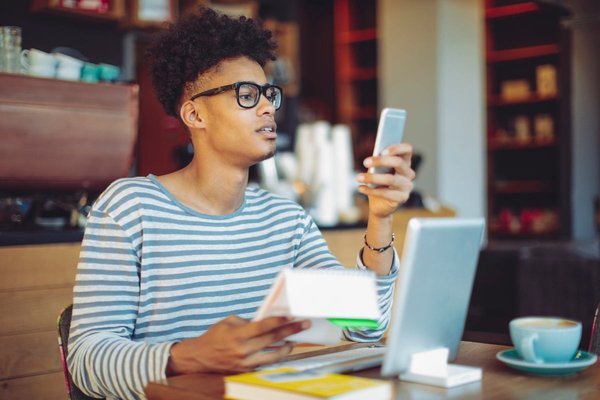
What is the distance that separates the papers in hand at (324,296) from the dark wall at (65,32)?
254 centimetres

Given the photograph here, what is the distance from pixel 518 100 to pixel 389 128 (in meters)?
6.87

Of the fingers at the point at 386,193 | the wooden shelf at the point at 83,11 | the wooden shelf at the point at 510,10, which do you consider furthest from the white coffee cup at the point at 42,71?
the wooden shelf at the point at 510,10

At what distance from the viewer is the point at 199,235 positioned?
1.70m

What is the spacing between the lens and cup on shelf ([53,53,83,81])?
108 inches

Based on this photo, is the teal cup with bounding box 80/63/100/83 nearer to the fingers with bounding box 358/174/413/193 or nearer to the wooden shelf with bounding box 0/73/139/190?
the wooden shelf with bounding box 0/73/139/190

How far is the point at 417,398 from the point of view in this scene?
115 cm

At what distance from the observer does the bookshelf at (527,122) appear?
25.0ft

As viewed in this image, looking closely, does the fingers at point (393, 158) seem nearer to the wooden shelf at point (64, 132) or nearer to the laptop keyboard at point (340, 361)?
the laptop keyboard at point (340, 361)

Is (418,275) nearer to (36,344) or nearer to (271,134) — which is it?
(271,134)

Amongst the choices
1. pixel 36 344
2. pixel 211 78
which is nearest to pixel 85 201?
pixel 36 344

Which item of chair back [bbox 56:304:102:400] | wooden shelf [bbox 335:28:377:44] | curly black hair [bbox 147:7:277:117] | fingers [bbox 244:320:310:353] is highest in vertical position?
wooden shelf [bbox 335:28:377:44]

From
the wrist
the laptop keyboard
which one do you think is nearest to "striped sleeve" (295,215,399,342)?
the wrist

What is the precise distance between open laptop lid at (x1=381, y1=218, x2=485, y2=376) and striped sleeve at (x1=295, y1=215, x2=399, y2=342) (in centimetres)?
41

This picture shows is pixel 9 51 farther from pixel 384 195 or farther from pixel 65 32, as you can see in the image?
pixel 384 195
